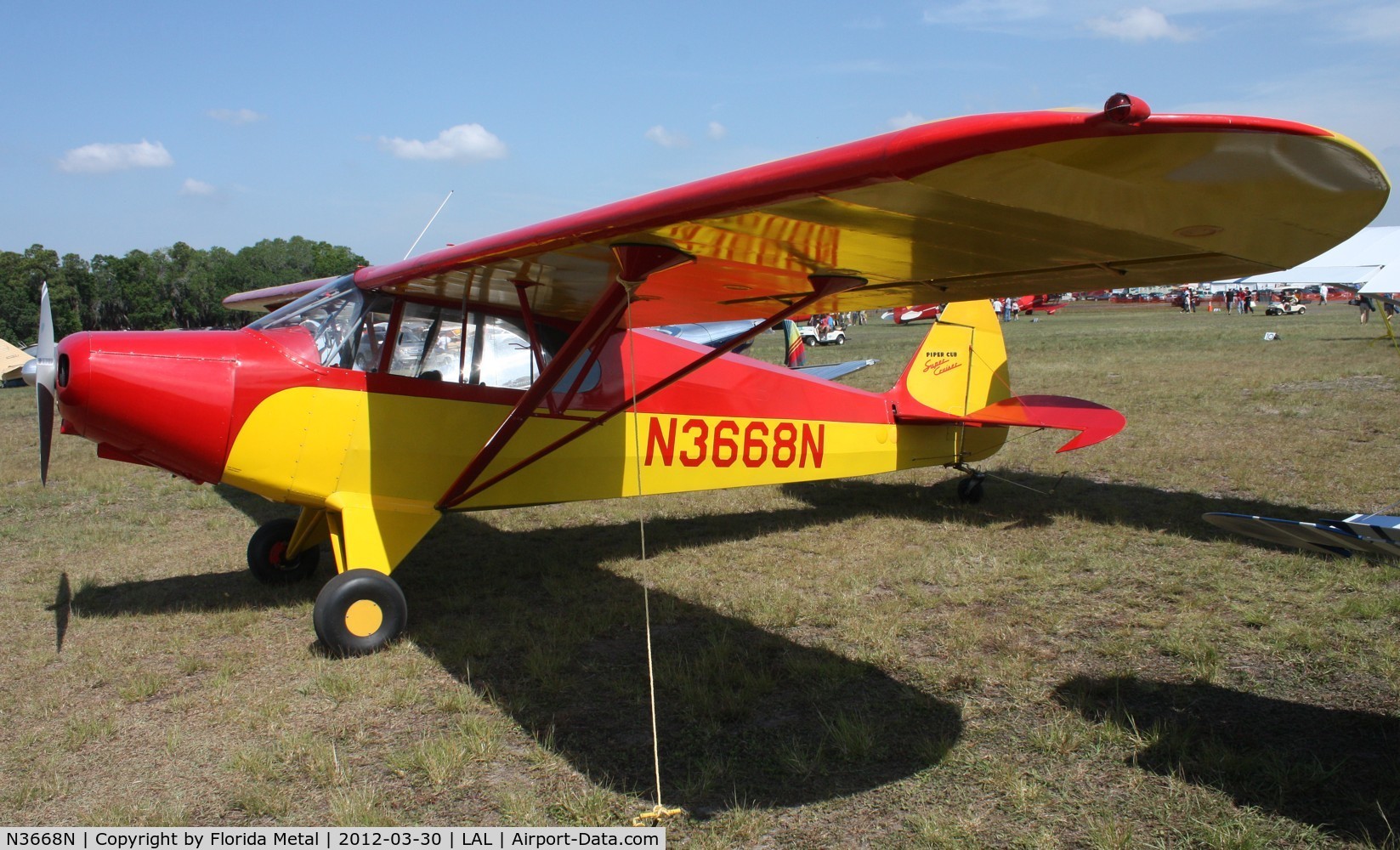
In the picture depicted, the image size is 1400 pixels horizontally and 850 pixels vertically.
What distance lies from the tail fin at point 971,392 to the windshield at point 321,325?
13.9ft

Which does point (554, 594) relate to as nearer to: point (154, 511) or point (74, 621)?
point (74, 621)

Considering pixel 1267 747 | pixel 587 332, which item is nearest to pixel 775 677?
pixel 587 332

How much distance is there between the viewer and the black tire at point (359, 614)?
4480 mm

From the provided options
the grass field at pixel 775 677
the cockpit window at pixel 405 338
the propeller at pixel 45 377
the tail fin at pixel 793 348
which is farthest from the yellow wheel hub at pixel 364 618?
the tail fin at pixel 793 348

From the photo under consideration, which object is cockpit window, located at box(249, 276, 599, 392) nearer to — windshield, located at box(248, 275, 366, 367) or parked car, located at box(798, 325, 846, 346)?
windshield, located at box(248, 275, 366, 367)

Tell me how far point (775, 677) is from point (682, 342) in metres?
2.85

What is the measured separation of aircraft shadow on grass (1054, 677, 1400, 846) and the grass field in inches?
0.5

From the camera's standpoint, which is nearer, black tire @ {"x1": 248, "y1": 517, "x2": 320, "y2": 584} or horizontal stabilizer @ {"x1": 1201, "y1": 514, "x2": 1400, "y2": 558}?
horizontal stabilizer @ {"x1": 1201, "y1": 514, "x2": 1400, "y2": 558}

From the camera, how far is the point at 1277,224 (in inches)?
98.2

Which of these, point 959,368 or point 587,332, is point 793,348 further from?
point 587,332

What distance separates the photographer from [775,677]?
4125 mm

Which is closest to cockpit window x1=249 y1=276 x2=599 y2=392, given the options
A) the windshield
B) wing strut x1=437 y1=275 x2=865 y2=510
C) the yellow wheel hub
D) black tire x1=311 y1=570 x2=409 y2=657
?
the windshield

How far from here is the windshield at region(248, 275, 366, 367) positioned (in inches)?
192

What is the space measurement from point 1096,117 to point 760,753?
2.58 metres
